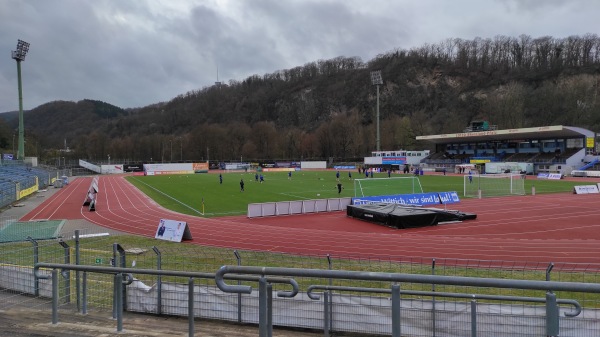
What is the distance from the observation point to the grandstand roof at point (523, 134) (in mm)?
69750

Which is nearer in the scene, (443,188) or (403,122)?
(443,188)

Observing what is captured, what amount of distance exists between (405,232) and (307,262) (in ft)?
34.7

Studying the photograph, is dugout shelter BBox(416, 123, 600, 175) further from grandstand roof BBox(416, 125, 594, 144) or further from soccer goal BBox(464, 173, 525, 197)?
soccer goal BBox(464, 173, 525, 197)

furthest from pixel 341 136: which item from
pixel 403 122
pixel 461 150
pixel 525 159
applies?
pixel 525 159

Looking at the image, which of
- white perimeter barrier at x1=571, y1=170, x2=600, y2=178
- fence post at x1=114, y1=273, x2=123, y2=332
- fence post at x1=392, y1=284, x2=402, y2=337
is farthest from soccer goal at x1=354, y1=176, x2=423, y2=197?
white perimeter barrier at x1=571, y1=170, x2=600, y2=178

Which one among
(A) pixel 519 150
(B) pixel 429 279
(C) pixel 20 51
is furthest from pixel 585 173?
(C) pixel 20 51

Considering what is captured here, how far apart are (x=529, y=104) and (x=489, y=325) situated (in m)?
131

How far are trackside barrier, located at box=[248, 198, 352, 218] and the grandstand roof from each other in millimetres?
54756

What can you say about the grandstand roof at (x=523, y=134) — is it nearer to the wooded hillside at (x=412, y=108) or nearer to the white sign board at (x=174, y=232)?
the wooded hillside at (x=412, y=108)

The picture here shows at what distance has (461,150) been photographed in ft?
307

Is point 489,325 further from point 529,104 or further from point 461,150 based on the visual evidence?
point 529,104

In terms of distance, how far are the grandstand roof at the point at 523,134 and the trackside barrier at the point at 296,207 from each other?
54756 mm

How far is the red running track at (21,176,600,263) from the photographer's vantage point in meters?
17.7

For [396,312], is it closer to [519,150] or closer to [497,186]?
[497,186]
